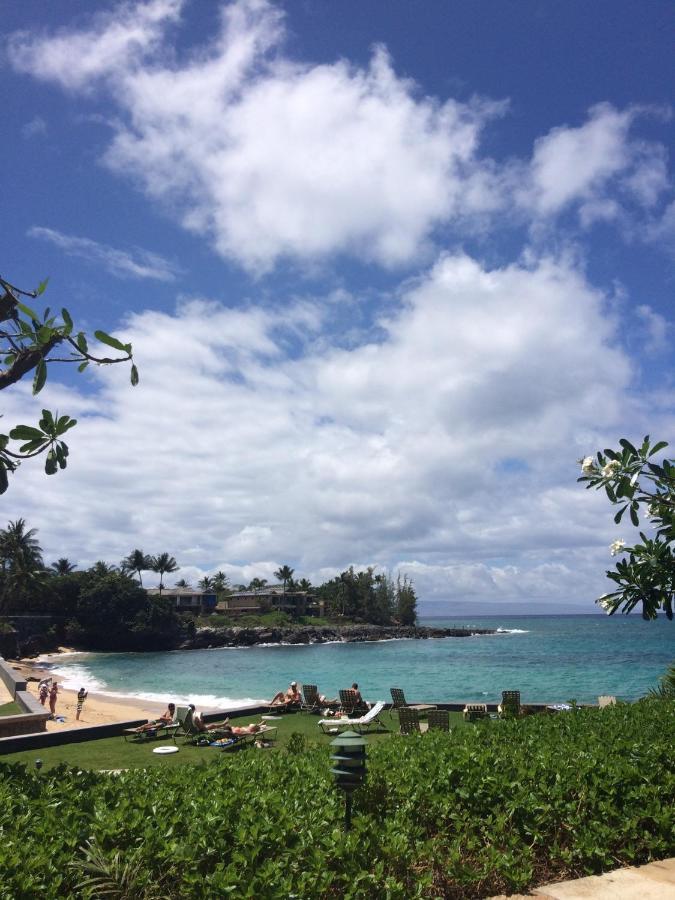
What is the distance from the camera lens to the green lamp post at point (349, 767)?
4.90 meters

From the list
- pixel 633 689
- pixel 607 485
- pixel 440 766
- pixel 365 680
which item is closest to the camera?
pixel 440 766

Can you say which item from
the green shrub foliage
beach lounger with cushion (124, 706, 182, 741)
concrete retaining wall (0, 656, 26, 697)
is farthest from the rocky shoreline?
the green shrub foliage

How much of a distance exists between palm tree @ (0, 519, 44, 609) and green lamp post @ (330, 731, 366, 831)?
8548cm

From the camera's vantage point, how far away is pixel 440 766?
5887 millimetres

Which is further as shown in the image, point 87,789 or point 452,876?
point 87,789

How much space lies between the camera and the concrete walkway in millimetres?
4590

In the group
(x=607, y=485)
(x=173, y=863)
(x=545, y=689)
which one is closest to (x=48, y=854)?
(x=173, y=863)

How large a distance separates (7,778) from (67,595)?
97314mm

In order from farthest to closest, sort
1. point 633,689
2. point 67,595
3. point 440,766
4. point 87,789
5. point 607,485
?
point 67,595
point 633,689
point 607,485
point 440,766
point 87,789

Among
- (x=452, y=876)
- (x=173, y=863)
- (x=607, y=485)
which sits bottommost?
(x=452, y=876)

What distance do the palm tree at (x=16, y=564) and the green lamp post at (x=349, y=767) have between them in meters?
85.5

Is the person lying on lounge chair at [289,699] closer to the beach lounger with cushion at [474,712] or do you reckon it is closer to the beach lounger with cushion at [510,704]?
the beach lounger with cushion at [474,712]

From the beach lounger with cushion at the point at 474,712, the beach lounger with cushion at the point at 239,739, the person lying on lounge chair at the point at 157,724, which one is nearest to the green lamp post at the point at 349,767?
the beach lounger with cushion at the point at 239,739

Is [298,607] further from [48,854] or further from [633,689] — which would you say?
[48,854]
